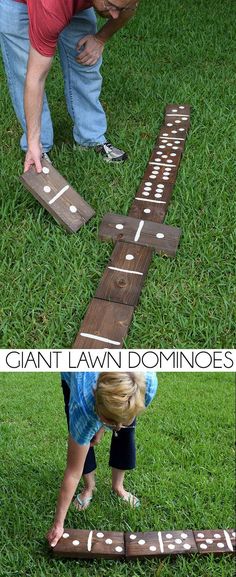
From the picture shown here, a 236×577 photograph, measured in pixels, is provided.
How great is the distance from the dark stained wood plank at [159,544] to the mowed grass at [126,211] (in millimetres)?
704

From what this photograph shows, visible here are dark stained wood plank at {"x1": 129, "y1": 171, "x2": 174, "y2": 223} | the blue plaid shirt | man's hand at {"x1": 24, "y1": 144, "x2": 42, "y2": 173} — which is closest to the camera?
the blue plaid shirt

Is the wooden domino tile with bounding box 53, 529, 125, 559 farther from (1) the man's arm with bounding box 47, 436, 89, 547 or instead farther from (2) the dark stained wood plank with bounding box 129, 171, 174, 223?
(2) the dark stained wood plank with bounding box 129, 171, 174, 223

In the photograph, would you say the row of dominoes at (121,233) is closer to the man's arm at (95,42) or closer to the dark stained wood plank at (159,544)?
the man's arm at (95,42)

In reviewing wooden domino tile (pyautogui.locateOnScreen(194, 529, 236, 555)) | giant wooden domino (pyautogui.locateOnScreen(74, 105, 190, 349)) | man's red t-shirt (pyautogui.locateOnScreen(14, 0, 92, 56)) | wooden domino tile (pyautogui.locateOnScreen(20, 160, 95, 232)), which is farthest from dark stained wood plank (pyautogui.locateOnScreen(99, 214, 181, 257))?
wooden domino tile (pyautogui.locateOnScreen(194, 529, 236, 555))

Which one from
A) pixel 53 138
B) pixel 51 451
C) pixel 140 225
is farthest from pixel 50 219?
pixel 51 451

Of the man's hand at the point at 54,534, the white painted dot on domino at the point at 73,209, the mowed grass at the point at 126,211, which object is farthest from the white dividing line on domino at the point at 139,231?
the man's hand at the point at 54,534

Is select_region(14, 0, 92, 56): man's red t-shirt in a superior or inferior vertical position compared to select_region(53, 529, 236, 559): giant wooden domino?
superior

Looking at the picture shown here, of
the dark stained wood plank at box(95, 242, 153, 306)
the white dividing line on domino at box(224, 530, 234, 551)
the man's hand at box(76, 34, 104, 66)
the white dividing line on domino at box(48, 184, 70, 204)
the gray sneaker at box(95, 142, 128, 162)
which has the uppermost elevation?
the man's hand at box(76, 34, 104, 66)

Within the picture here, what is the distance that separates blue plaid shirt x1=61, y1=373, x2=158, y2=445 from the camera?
88.8 inches

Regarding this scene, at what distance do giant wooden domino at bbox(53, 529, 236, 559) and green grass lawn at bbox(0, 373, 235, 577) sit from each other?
1.5 inches

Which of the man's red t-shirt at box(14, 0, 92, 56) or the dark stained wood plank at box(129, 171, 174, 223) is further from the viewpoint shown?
the dark stained wood plank at box(129, 171, 174, 223)

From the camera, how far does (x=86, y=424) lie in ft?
7.77

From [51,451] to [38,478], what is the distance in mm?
116

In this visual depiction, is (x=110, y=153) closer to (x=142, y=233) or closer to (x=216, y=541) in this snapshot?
(x=142, y=233)
